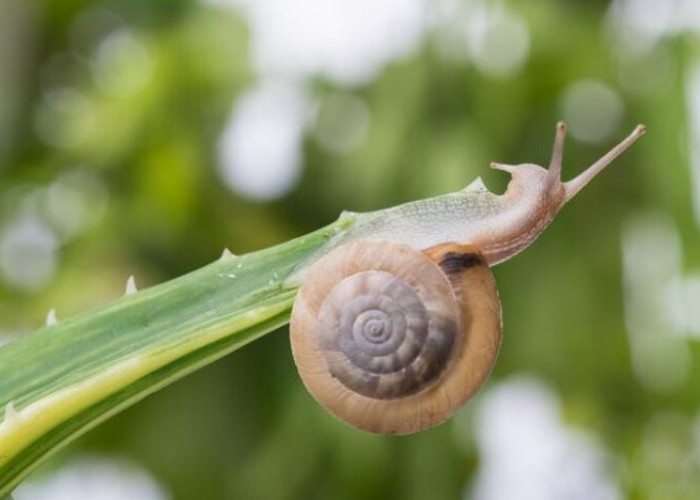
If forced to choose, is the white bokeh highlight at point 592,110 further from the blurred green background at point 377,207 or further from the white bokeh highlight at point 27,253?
the white bokeh highlight at point 27,253

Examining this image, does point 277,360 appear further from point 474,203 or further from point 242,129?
point 474,203

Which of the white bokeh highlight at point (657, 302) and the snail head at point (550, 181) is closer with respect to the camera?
the snail head at point (550, 181)

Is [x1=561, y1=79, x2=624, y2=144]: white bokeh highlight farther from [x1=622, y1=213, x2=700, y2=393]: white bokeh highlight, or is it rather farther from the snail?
the snail

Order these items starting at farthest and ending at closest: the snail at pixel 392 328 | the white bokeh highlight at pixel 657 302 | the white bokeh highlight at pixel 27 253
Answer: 1. the white bokeh highlight at pixel 27 253
2. the white bokeh highlight at pixel 657 302
3. the snail at pixel 392 328

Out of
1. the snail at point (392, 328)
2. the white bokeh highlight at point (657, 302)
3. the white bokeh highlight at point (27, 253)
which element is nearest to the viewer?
the snail at point (392, 328)

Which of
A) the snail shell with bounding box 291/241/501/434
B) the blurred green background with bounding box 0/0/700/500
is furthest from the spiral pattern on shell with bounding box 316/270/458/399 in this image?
the blurred green background with bounding box 0/0/700/500

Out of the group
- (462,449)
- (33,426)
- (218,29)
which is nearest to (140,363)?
(33,426)

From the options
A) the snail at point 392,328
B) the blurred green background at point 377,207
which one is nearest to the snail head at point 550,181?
the snail at point 392,328

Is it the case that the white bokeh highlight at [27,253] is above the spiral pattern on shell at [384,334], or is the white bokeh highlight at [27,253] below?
above
